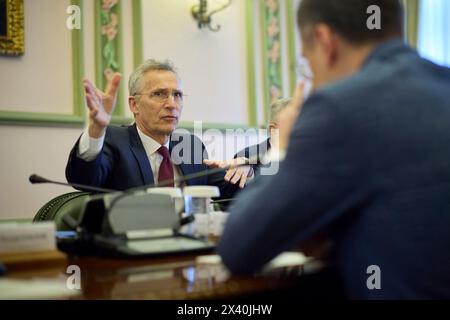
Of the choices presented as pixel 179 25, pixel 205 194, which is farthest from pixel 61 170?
pixel 205 194

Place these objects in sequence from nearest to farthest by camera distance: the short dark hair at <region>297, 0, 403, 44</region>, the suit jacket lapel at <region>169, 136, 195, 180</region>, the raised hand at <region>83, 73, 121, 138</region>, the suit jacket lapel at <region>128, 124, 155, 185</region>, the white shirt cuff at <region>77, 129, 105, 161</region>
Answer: the short dark hair at <region>297, 0, 403, 44</region>
the raised hand at <region>83, 73, 121, 138</region>
the white shirt cuff at <region>77, 129, 105, 161</region>
the suit jacket lapel at <region>128, 124, 155, 185</region>
the suit jacket lapel at <region>169, 136, 195, 180</region>

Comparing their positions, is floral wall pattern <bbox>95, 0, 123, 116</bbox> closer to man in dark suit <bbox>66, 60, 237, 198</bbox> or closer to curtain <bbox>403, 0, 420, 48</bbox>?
man in dark suit <bbox>66, 60, 237, 198</bbox>

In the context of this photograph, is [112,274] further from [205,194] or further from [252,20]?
[252,20]

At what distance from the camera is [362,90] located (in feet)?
2.73

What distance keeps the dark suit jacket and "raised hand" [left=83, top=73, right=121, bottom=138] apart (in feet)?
0.62

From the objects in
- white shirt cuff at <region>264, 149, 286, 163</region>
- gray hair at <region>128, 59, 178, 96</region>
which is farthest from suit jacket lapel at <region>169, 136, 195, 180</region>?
white shirt cuff at <region>264, 149, 286, 163</region>

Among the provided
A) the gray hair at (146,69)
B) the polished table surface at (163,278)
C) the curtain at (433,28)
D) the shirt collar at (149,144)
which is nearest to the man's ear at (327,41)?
the polished table surface at (163,278)

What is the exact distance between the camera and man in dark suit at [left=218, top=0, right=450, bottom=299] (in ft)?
2.64

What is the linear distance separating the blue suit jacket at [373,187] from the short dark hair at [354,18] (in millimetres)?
140

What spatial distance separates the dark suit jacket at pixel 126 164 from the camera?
1899mm

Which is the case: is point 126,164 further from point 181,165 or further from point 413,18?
point 413,18

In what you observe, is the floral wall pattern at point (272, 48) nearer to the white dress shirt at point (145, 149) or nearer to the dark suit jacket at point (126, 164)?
the dark suit jacket at point (126, 164)

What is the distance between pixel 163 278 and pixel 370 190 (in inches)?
15.3
